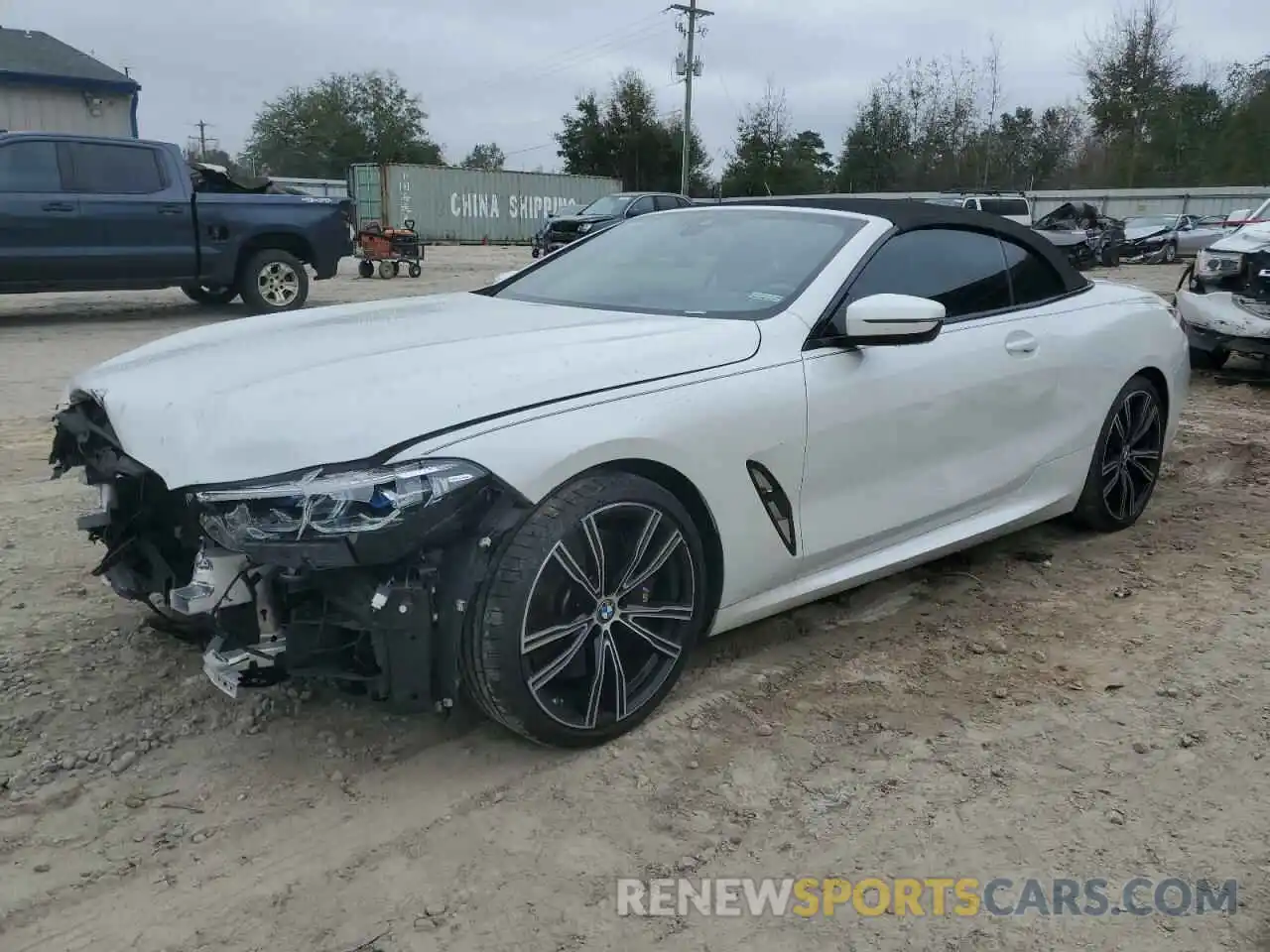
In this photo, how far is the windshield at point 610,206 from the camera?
21.5 metres

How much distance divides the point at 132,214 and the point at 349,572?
10.1m

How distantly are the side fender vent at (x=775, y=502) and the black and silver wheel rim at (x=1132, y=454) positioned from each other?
2.02m

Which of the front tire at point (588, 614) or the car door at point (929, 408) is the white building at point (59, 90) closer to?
the car door at point (929, 408)

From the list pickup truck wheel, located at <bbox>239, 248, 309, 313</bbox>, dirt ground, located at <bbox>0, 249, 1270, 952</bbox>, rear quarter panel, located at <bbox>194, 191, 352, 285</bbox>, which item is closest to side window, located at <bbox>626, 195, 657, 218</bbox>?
rear quarter panel, located at <bbox>194, 191, 352, 285</bbox>

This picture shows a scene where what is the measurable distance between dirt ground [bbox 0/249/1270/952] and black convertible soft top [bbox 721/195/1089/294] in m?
1.39

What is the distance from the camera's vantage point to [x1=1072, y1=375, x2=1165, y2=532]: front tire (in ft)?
14.7

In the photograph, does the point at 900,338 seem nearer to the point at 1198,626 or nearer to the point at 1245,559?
the point at 1198,626

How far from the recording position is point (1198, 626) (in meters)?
3.78

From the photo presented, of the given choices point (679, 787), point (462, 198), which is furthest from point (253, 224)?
point (462, 198)

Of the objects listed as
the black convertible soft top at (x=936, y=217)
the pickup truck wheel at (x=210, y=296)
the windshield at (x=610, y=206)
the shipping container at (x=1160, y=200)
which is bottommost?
the pickup truck wheel at (x=210, y=296)

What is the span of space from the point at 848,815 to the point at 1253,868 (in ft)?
2.99

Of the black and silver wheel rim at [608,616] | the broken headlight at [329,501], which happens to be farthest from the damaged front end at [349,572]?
the black and silver wheel rim at [608,616]

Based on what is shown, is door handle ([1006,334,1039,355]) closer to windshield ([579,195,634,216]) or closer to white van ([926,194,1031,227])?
windshield ([579,195,634,216])

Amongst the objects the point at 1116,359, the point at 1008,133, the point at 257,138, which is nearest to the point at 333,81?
the point at 257,138
